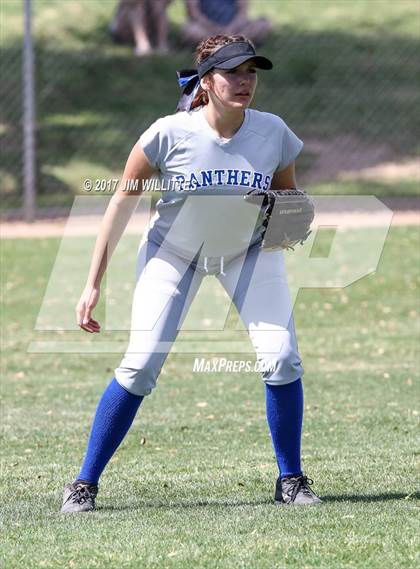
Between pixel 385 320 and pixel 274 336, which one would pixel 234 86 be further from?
pixel 385 320

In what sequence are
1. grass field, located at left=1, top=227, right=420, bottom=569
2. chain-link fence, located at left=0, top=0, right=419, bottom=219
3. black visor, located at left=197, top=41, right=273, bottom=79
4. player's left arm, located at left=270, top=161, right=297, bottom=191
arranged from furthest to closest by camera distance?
chain-link fence, located at left=0, top=0, right=419, bottom=219
player's left arm, located at left=270, top=161, right=297, bottom=191
black visor, located at left=197, top=41, right=273, bottom=79
grass field, located at left=1, top=227, right=420, bottom=569

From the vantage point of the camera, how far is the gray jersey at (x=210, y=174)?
5.26 metres

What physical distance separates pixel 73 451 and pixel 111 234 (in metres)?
2.00

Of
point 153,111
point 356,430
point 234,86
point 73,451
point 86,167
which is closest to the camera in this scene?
point 234,86

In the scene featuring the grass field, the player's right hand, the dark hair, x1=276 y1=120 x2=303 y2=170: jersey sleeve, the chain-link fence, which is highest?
the dark hair

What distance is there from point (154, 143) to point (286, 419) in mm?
1309

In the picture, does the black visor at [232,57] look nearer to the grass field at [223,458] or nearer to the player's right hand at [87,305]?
the player's right hand at [87,305]

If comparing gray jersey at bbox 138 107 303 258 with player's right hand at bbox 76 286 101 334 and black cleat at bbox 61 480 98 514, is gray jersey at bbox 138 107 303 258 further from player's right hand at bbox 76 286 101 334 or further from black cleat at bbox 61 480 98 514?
black cleat at bbox 61 480 98 514

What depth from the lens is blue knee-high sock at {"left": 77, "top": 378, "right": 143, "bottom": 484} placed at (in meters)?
5.34

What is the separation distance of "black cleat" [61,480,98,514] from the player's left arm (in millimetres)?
1532

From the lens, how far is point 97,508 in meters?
5.39

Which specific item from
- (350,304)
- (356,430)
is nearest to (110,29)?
(350,304)

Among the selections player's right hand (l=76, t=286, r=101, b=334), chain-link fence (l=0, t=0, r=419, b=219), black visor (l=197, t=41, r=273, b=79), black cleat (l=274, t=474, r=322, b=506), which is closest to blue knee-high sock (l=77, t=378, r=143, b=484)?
player's right hand (l=76, t=286, r=101, b=334)

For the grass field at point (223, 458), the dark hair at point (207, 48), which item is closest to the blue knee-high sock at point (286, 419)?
the grass field at point (223, 458)
